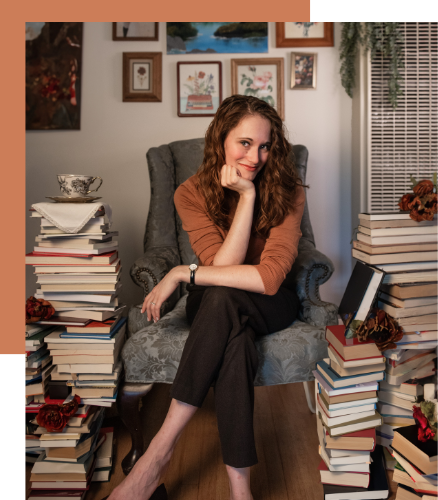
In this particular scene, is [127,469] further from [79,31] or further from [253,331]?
[79,31]

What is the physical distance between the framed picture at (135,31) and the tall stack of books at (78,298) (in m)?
1.51

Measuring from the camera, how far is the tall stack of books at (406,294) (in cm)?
140

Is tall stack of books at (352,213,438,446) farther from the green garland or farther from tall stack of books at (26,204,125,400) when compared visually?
the green garland

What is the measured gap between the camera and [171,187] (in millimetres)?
2229

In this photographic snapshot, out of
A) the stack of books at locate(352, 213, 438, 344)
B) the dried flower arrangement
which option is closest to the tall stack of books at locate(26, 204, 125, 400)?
the stack of books at locate(352, 213, 438, 344)

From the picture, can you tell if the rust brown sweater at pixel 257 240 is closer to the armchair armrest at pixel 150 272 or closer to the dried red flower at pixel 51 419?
the armchair armrest at pixel 150 272

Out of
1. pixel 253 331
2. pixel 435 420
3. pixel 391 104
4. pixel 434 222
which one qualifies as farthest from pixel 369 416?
pixel 391 104

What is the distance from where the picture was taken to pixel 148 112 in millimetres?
2561

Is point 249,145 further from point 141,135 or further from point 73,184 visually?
point 141,135

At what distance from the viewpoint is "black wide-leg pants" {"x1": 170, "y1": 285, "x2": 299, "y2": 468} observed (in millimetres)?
1202

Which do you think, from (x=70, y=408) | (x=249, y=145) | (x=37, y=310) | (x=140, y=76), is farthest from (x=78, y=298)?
(x=140, y=76)

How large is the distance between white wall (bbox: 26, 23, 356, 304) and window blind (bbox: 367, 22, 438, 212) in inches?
9.5

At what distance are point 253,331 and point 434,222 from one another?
0.69 metres

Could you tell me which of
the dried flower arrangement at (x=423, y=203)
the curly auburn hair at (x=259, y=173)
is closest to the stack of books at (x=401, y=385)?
the dried flower arrangement at (x=423, y=203)
